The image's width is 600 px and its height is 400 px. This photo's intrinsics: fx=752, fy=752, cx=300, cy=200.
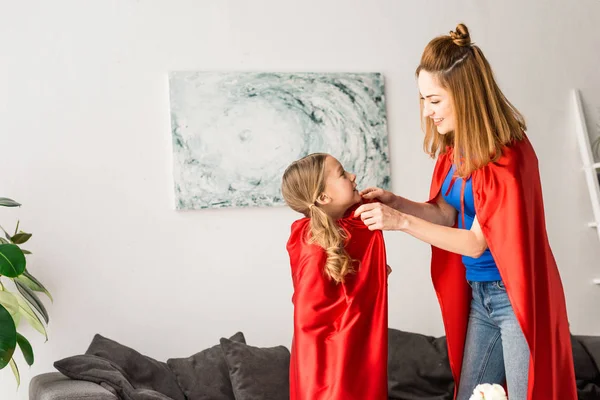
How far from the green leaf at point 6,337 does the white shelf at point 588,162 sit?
10.4ft

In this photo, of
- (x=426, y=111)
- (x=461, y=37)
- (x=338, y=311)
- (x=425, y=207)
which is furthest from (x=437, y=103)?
(x=338, y=311)

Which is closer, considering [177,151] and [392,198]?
[392,198]

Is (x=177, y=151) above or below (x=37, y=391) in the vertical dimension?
above

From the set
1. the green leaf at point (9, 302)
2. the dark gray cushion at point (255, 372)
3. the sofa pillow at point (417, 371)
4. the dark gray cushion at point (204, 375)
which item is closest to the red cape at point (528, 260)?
the sofa pillow at point (417, 371)

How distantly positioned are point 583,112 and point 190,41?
2.34 m

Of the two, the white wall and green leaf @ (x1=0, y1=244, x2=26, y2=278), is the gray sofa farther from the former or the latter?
green leaf @ (x1=0, y1=244, x2=26, y2=278)

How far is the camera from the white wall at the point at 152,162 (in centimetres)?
352

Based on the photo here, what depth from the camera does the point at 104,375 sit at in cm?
290

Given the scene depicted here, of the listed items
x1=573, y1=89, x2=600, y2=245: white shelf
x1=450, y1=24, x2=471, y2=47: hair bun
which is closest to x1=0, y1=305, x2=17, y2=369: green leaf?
x1=450, y1=24, x2=471, y2=47: hair bun

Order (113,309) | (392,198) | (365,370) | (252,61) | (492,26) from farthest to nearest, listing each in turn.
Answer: (492,26), (252,61), (113,309), (392,198), (365,370)

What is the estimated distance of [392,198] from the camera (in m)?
2.67

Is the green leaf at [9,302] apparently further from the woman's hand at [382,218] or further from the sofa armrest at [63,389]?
the woman's hand at [382,218]

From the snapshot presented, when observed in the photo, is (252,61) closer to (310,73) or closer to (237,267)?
(310,73)

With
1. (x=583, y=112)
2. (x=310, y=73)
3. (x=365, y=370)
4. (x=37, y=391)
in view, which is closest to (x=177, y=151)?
(x=310, y=73)
